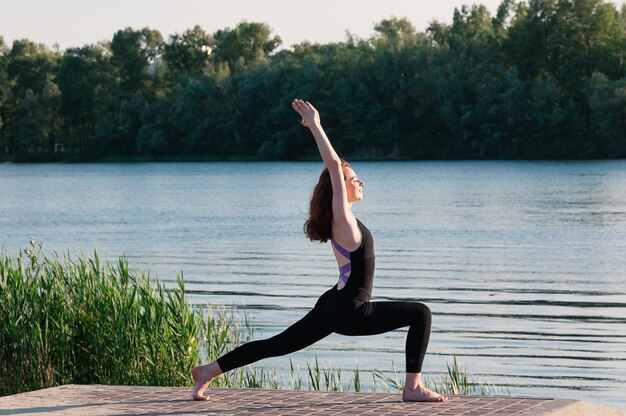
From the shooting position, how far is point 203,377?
8500 millimetres

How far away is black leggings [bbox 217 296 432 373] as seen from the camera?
7922mm

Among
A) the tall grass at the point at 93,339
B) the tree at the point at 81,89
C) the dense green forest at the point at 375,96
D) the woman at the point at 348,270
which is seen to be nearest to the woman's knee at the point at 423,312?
the woman at the point at 348,270

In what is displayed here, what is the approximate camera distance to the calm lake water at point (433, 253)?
17375 mm

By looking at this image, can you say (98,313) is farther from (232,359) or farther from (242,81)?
(242,81)

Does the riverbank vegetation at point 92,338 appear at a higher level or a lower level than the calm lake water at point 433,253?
higher

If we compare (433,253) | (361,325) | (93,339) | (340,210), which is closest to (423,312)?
(361,325)

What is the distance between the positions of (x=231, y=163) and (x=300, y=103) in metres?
110

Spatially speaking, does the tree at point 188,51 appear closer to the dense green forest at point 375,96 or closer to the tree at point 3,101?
the dense green forest at point 375,96

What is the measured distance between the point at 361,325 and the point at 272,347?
2.34 feet

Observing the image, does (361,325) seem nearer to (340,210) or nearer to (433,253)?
(340,210)

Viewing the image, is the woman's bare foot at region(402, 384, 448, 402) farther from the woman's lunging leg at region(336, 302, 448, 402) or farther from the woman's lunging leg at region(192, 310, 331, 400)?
the woman's lunging leg at region(192, 310, 331, 400)

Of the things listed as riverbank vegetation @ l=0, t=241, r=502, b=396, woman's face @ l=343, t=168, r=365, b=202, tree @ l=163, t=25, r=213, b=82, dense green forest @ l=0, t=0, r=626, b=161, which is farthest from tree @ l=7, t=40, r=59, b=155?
woman's face @ l=343, t=168, r=365, b=202

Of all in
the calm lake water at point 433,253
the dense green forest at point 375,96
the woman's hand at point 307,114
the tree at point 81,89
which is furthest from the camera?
the tree at point 81,89

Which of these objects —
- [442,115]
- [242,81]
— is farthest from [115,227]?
[242,81]
